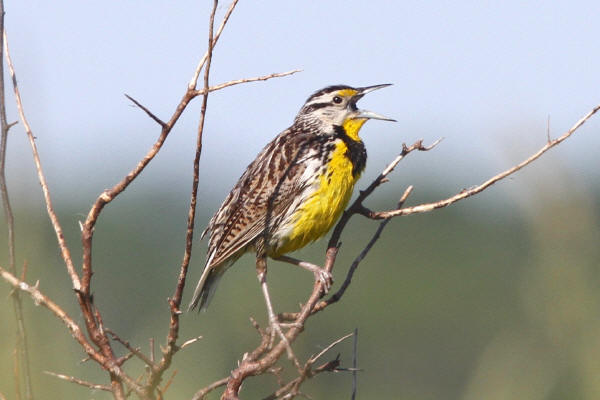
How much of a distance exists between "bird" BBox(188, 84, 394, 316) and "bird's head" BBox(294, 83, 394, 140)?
27 mm

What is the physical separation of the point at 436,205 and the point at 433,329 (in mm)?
44461

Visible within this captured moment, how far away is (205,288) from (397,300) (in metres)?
44.4

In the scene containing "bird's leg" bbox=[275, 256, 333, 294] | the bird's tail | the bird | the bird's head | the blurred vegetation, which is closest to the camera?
the blurred vegetation

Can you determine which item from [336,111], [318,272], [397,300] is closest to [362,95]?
[336,111]

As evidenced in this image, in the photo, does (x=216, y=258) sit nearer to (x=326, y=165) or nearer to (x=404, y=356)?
(x=326, y=165)

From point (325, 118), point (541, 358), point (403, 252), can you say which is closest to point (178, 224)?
point (403, 252)

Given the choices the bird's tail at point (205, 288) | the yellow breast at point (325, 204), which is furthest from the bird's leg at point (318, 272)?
the bird's tail at point (205, 288)

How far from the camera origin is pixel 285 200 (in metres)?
4.30

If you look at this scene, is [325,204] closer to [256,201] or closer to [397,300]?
[256,201]

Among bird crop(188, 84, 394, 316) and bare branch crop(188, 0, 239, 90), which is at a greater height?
bare branch crop(188, 0, 239, 90)

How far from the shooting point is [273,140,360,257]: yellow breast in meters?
4.18

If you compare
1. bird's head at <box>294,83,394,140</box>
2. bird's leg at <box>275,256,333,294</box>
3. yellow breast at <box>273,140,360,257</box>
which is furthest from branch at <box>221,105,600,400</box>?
bird's head at <box>294,83,394,140</box>

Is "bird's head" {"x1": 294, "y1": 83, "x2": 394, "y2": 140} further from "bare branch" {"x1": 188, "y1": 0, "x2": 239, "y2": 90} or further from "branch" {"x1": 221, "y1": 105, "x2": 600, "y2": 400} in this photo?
"bare branch" {"x1": 188, "y1": 0, "x2": 239, "y2": 90}

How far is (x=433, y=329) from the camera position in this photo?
153 ft
